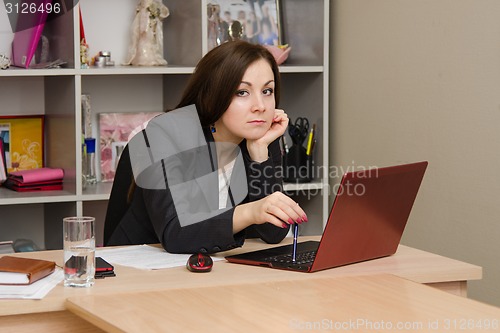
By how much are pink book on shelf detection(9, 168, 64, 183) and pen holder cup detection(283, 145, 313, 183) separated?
0.94m

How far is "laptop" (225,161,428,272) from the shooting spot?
177 cm

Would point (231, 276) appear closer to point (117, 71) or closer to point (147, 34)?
point (117, 71)

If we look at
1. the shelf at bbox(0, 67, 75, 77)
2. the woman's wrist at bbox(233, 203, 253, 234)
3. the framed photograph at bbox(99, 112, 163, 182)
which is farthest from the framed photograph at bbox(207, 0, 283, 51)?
the woman's wrist at bbox(233, 203, 253, 234)

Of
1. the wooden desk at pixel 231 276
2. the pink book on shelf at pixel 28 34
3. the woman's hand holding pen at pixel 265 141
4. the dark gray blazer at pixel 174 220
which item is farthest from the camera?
the pink book on shelf at pixel 28 34

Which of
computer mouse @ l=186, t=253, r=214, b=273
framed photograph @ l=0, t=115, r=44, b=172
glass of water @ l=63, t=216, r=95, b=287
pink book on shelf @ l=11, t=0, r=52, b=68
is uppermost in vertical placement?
pink book on shelf @ l=11, t=0, r=52, b=68

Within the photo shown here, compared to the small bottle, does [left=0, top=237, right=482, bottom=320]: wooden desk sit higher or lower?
lower

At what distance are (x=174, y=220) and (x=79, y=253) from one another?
0.41 m

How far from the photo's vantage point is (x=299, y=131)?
346 centimetres

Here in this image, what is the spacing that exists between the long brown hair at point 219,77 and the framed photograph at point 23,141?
1.20 meters

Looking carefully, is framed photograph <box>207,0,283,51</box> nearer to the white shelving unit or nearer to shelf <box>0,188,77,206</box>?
the white shelving unit

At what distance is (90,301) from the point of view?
5.08ft

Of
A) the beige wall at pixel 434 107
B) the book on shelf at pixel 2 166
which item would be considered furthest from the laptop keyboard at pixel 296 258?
the book on shelf at pixel 2 166

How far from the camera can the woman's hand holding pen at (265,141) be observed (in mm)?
2369

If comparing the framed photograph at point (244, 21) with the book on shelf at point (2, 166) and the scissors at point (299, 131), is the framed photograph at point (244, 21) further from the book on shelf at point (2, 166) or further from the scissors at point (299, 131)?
the book on shelf at point (2, 166)
